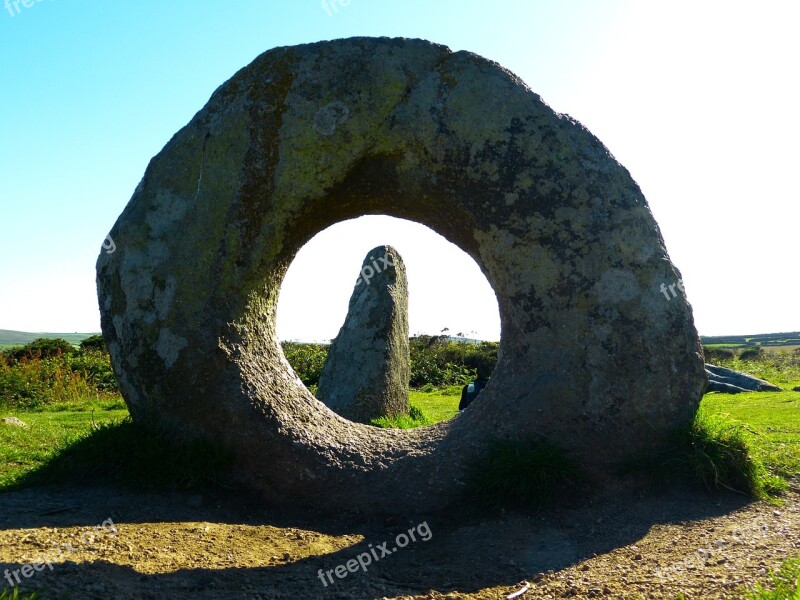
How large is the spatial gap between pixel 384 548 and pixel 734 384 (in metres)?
11.8

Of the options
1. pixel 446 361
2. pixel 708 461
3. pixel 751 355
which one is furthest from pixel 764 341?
pixel 708 461

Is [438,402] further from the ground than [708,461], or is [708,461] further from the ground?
[708,461]

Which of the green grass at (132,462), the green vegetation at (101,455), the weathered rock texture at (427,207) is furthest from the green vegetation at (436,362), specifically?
the weathered rock texture at (427,207)

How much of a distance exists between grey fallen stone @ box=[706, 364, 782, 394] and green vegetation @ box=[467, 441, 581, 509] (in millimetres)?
9206

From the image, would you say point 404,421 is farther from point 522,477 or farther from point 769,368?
point 769,368

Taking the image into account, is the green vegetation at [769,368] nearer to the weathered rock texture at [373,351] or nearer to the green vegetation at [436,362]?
the green vegetation at [436,362]

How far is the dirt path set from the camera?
3326mm

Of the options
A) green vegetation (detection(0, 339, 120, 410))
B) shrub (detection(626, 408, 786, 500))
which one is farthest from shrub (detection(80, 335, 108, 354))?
shrub (detection(626, 408, 786, 500))

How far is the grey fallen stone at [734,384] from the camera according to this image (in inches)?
516

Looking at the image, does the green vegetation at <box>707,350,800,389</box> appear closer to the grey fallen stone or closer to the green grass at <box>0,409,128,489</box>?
the grey fallen stone

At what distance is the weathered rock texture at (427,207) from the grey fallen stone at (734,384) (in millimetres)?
8991

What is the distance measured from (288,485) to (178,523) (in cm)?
82

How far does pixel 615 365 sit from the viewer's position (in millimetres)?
4848

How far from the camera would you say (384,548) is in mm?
4254
